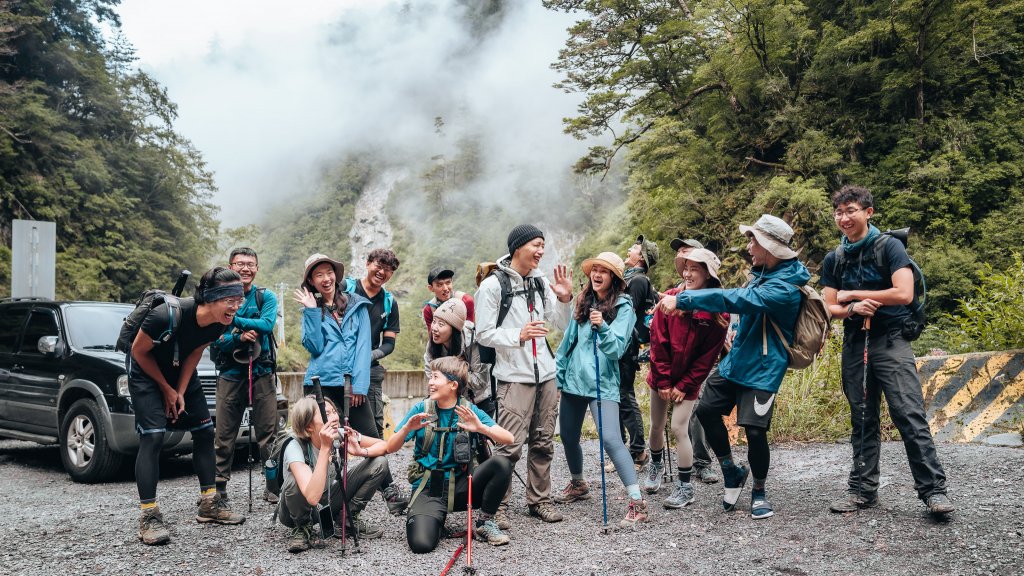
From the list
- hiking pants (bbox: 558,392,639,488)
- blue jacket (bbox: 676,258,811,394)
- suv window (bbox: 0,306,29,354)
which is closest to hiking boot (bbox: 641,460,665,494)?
hiking pants (bbox: 558,392,639,488)

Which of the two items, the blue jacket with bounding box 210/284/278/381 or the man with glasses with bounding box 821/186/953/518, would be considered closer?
the man with glasses with bounding box 821/186/953/518

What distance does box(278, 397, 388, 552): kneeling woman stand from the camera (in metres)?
3.71

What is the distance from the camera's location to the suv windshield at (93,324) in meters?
6.71

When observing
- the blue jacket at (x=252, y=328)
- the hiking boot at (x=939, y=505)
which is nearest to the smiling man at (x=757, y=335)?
the hiking boot at (x=939, y=505)

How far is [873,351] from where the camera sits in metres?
4.10

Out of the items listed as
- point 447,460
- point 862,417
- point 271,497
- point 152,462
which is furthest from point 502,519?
point 862,417

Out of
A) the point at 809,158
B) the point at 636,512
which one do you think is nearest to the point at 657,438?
the point at 636,512

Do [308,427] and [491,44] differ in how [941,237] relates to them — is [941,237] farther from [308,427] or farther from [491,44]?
[491,44]

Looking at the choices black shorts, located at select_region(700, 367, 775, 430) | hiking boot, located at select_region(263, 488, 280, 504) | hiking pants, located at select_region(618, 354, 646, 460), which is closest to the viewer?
black shorts, located at select_region(700, 367, 775, 430)

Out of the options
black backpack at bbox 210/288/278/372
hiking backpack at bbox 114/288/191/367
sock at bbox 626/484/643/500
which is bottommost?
sock at bbox 626/484/643/500

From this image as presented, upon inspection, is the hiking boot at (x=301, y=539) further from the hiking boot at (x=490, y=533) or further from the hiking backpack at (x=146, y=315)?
the hiking backpack at (x=146, y=315)

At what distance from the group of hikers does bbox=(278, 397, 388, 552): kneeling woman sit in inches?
0.4

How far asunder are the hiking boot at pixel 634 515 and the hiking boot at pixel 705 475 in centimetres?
Result: 125

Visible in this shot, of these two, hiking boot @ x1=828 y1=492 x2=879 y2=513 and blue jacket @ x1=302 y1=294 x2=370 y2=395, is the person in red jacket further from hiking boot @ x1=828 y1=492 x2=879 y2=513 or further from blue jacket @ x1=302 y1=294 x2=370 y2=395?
blue jacket @ x1=302 y1=294 x2=370 y2=395
